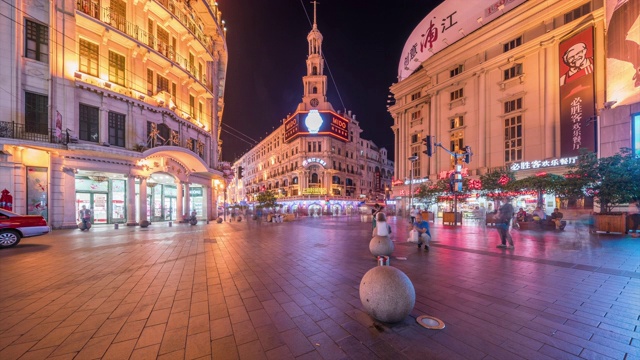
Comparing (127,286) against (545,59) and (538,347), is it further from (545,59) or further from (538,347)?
(545,59)

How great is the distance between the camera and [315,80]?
195 feet

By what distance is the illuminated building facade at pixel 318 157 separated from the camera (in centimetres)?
5544

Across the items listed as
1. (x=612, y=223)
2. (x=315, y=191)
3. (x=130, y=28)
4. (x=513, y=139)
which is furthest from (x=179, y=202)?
(x=513, y=139)

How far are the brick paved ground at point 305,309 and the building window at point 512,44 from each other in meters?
28.8

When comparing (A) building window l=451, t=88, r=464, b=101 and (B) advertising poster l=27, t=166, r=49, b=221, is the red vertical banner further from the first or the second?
(B) advertising poster l=27, t=166, r=49, b=221

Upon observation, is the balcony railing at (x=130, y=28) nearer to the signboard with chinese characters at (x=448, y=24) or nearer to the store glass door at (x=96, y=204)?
the store glass door at (x=96, y=204)

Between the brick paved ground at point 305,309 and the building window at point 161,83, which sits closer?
the brick paved ground at point 305,309

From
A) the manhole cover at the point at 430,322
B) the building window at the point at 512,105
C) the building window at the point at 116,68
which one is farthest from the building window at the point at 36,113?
the building window at the point at 512,105

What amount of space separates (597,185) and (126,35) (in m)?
31.5

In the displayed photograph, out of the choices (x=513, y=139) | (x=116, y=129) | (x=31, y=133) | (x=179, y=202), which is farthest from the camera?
(x=513, y=139)

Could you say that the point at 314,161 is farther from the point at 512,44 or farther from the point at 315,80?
the point at 512,44

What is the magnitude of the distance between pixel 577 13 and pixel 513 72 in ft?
20.4

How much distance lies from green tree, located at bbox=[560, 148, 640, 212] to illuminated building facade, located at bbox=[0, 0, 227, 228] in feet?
88.0

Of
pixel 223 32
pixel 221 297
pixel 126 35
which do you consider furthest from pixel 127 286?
pixel 223 32
